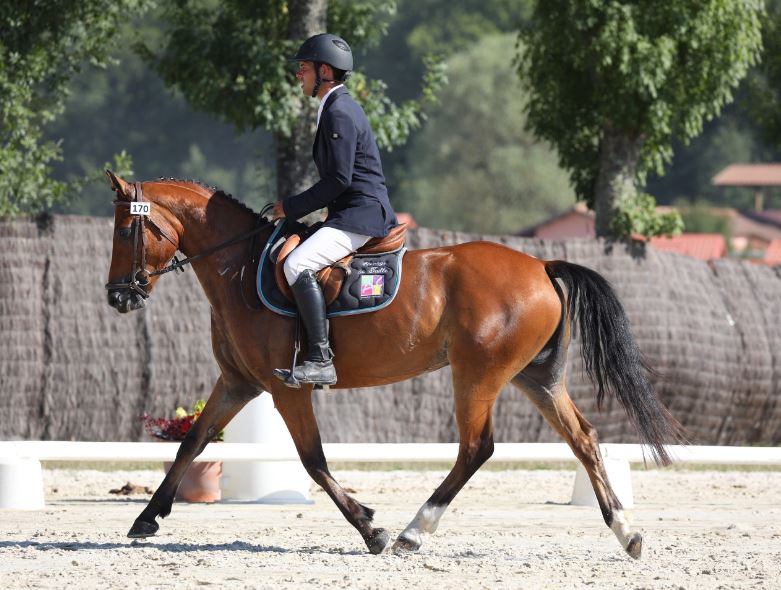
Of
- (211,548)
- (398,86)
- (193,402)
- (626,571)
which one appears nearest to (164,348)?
(193,402)

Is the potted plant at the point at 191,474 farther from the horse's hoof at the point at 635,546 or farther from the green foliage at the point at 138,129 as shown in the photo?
the green foliage at the point at 138,129

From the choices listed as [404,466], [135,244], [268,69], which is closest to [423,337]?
[135,244]

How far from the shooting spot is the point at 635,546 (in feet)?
23.2

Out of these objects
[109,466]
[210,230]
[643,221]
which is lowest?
[109,466]

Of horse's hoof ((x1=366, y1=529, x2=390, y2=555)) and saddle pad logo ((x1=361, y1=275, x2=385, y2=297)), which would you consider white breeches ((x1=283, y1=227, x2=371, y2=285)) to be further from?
horse's hoof ((x1=366, y1=529, x2=390, y2=555))

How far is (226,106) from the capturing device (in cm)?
1564

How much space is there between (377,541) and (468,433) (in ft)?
2.54

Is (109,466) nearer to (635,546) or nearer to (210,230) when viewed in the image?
(210,230)

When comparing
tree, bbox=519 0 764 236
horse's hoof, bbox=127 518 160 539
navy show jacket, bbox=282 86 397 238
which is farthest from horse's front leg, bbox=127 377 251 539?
tree, bbox=519 0 764 236

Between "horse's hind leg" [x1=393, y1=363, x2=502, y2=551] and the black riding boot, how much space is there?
732 mm

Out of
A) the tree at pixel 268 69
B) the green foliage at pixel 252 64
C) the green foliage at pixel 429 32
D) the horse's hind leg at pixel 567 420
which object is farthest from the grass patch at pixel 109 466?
the green foliage at pixel 429 32

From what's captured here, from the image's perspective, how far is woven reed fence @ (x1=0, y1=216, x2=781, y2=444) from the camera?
1270 centimetres

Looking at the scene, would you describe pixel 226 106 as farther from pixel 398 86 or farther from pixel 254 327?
pixel 398 86

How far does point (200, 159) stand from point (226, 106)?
68632 mm
